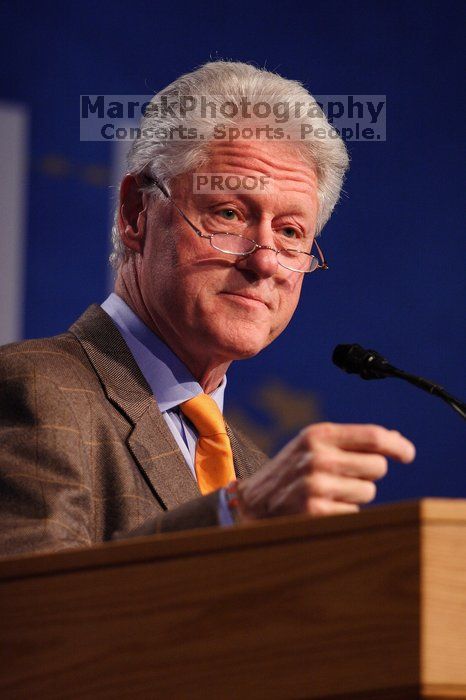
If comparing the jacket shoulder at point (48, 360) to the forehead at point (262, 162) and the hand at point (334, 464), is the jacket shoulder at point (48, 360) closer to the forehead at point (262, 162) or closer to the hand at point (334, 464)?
the forehead at point (262, 162)

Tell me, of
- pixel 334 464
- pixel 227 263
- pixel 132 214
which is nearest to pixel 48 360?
pixel 227 263

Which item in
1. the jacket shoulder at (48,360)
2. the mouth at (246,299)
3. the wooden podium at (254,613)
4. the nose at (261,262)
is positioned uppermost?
the nose at (261,262)

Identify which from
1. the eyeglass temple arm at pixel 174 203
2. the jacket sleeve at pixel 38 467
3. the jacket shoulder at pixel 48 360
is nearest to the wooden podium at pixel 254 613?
the jacket sleeve at pixel 38 467

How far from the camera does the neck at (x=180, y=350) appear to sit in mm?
1999

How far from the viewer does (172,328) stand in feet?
6.51

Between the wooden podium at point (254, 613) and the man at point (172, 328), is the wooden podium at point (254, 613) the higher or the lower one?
the lower one

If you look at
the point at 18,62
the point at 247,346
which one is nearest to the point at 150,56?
the point at 18,62

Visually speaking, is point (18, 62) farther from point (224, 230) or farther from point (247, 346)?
point (247, 346)

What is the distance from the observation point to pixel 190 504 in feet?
4.19

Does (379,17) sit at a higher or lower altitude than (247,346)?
higher

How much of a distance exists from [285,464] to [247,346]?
781 millimetres

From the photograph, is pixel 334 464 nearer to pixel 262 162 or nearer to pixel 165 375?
pixel 165 375

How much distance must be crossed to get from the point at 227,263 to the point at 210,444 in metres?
0.34

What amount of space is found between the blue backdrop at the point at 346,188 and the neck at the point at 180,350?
0.42m
